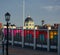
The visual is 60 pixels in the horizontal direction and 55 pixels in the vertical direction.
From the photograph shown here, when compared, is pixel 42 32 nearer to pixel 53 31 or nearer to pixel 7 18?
pixel 53 31

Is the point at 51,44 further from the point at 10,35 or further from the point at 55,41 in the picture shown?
the point at 10,35

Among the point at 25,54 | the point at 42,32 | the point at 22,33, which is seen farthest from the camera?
the point at 22,33

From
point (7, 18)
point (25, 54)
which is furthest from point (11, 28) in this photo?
point (7, 18)

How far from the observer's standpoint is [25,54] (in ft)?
109

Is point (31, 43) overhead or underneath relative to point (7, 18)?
underneath

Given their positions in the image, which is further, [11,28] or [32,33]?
[11,28]

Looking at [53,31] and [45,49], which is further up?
[53,31]

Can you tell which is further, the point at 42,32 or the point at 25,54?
the point at 42,32

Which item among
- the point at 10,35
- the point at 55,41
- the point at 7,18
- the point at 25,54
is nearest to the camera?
the point at 7,18

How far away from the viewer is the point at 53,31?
39.4 m

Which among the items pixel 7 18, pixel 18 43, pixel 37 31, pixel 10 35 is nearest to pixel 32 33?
pixel 37 31

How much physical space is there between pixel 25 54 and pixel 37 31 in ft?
33.3

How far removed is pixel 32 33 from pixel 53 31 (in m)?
5.80

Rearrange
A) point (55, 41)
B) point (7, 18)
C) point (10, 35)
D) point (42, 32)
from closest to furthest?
1. point (7, 18)
2. point (55, 41)
3. point (42, 32)
4. point (10, 35)
